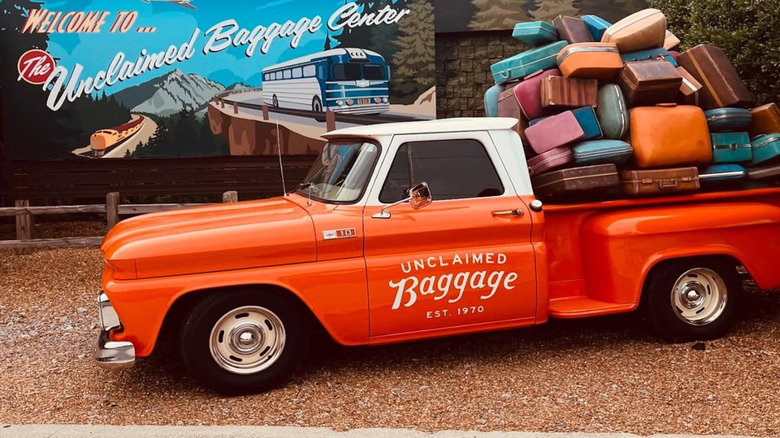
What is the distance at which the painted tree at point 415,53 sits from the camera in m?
10.8

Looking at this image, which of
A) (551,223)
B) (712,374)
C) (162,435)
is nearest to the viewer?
(162,435)

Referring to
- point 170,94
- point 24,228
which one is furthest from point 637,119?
point 24,228

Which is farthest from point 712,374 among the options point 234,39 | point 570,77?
point 234,39

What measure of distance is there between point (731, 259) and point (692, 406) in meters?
1.57

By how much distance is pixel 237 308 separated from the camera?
4.62 m

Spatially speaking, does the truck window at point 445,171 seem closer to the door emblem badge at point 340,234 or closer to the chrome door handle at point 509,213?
the chrome door handle at point 509,213

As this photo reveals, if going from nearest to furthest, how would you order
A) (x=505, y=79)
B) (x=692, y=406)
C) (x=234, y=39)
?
(x=692, y=406) < (x=505, y=79) < (x=234, y=39)

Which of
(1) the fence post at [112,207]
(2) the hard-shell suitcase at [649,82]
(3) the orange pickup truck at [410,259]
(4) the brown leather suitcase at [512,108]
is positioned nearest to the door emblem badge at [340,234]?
(3) the orange pickup truck at [410,259]

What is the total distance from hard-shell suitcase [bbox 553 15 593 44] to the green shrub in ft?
5.04

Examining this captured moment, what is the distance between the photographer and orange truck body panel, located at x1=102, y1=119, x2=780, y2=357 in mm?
4543

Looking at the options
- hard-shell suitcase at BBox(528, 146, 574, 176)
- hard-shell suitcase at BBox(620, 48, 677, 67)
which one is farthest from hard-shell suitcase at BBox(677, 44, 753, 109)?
hard-shell suitcase at BBox(528, 146, 574, 176)

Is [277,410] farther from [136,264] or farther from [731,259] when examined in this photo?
[731,259]

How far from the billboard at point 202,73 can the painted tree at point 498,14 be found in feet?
3.52

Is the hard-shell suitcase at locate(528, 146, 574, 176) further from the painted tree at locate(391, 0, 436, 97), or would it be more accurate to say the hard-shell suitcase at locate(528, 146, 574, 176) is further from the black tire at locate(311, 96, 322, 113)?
the black tire at locate(311, 96, 322, 113)
